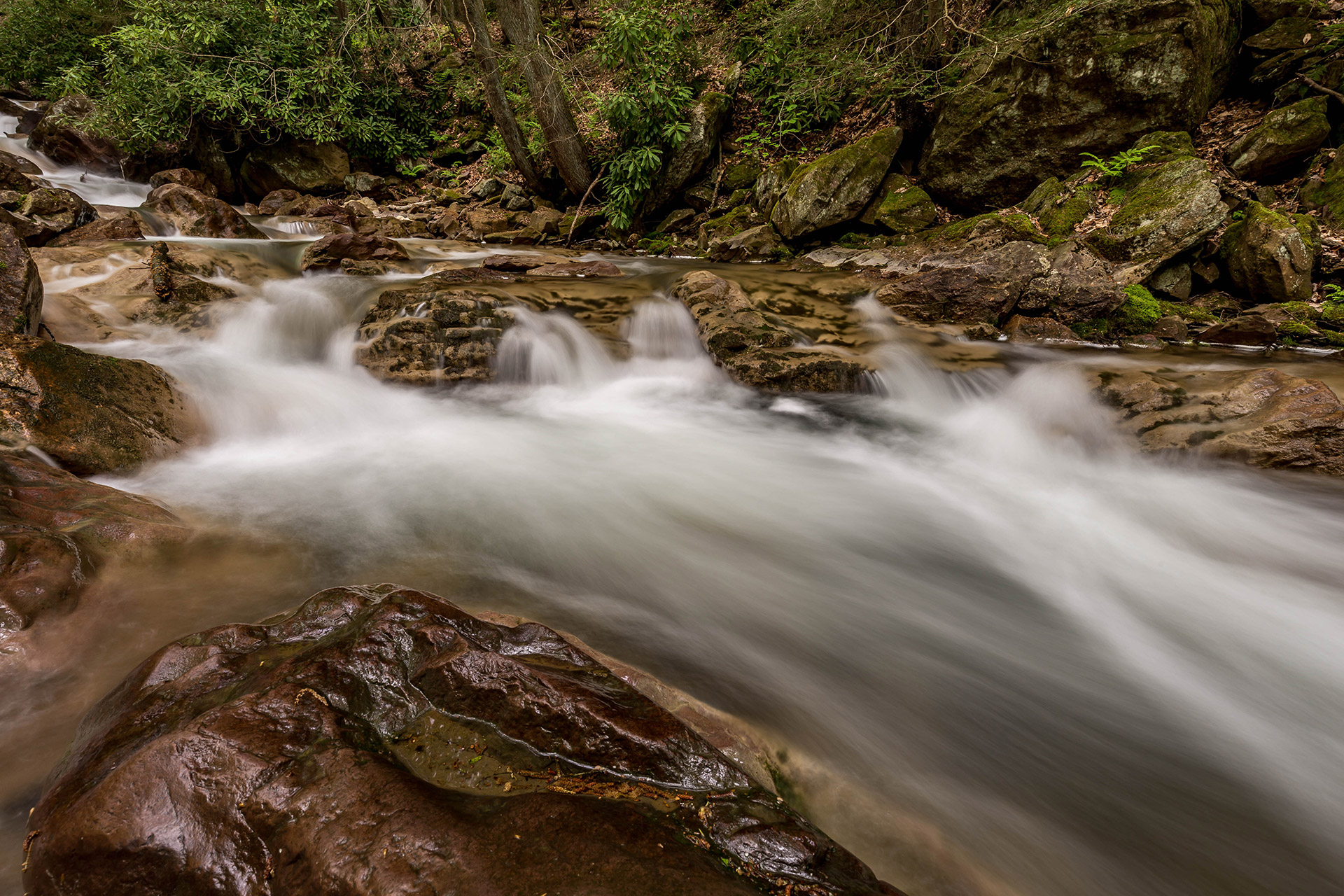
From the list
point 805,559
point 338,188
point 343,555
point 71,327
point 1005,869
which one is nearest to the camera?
point 1005,869

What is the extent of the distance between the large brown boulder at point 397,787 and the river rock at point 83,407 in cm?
241

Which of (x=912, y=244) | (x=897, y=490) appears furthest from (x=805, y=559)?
(x=912, y=244)

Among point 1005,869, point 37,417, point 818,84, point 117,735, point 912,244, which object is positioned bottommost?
point 1005,869

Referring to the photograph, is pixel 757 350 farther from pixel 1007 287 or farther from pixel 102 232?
pixel 102 232

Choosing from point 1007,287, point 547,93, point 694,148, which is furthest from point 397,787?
point 547,93

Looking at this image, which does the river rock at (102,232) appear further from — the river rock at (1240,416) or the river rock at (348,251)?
the river rock at (1240,416)

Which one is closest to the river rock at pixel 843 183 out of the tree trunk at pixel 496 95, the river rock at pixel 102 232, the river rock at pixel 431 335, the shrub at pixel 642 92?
the shrub at pixel 642 92

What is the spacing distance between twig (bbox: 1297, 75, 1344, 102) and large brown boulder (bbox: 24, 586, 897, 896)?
A: 33.6ft

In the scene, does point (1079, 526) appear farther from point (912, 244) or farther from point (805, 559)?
point (912, 244)

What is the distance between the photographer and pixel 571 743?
58.7 inches

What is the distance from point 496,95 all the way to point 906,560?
37.7ft

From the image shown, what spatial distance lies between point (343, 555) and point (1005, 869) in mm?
3099

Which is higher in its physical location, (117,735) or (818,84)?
(818,84)

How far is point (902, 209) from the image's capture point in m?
8.61
